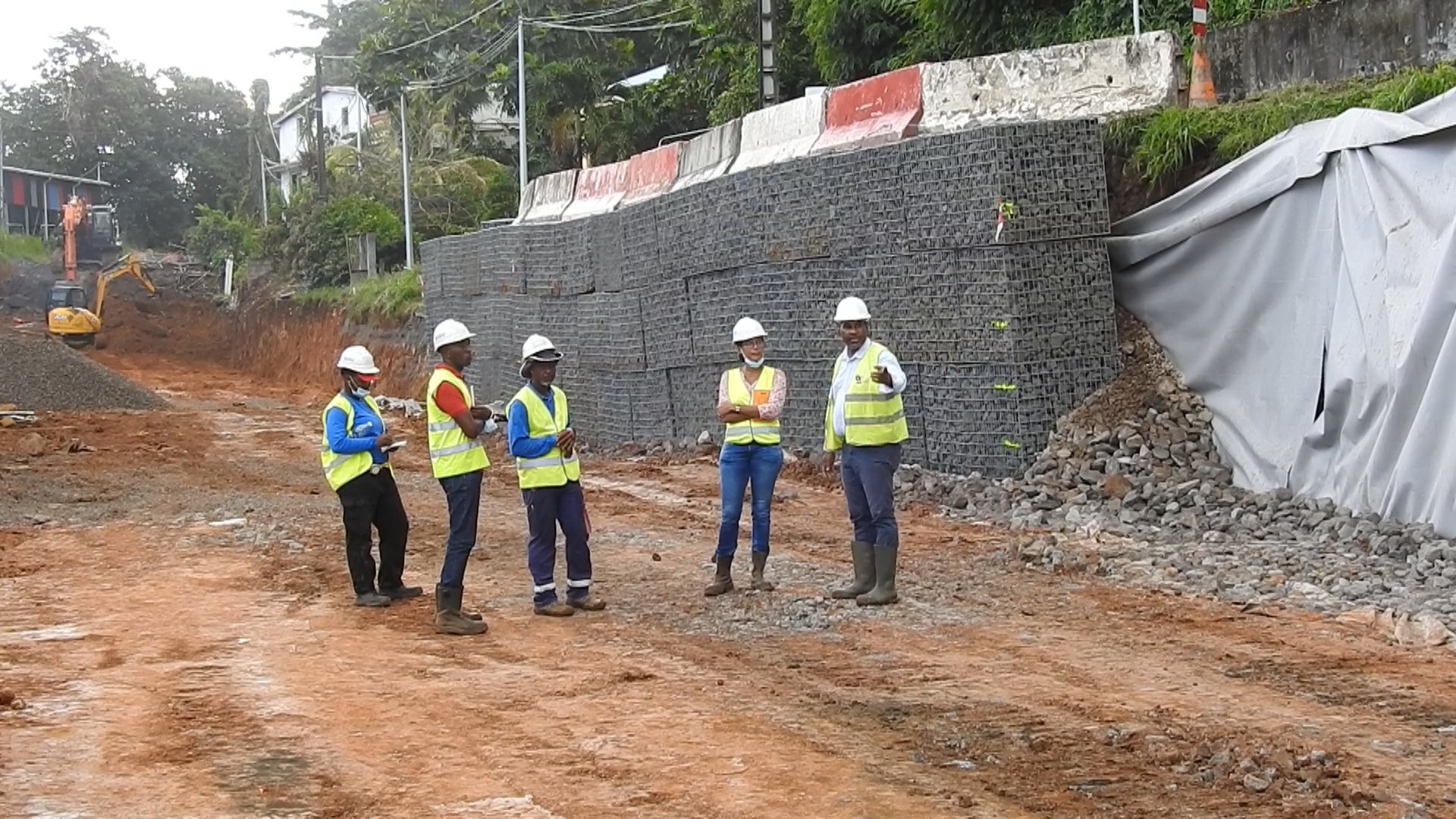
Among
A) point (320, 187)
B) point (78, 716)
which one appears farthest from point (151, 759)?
point (320, 187)

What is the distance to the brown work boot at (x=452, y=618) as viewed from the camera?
9.33 metres

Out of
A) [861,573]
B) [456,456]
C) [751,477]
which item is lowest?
[861,573]

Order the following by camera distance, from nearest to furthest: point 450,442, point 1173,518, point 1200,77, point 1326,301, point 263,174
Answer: point 450,442 < point 1326,301 < point 1173,518 < point 1200,77 < point 263,174

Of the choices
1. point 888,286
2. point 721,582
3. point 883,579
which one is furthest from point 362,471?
point 888,286

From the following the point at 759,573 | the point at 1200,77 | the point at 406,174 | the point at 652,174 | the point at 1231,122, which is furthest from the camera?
the point at 406,174

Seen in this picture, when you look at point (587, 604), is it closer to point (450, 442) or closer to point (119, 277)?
point (450, 442)

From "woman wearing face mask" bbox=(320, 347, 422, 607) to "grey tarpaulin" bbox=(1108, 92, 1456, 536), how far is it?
6.50 meters

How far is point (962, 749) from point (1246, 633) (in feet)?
9.52

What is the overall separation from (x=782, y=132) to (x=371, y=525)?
36.0ft

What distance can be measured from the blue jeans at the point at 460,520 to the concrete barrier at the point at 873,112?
8902 millimetres

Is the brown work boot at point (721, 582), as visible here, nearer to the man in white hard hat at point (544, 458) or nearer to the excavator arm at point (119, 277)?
the man in white hard hat at point (544, 458)

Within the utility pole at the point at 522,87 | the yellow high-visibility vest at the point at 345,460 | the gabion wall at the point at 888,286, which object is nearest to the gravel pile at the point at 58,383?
the utility pole at the point at 522,87

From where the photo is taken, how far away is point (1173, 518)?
11.9 m

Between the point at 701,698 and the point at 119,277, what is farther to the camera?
the point at 119,277
